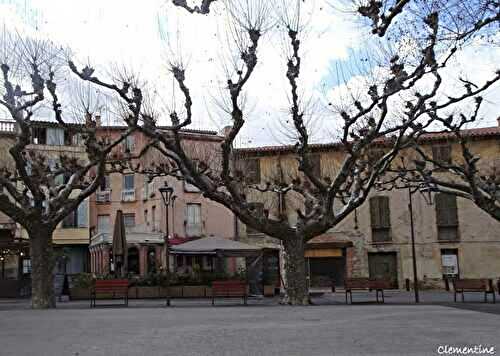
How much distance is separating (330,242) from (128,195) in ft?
53.2

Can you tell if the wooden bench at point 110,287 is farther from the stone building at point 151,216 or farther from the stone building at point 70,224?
the stone building at point 70,224

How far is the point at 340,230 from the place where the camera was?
124ft

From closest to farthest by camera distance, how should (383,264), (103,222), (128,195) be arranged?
(383,264), (128,195), (103,222)

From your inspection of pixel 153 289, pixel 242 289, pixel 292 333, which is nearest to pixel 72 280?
pixel 153 289

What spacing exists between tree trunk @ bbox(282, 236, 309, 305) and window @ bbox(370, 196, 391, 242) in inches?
770

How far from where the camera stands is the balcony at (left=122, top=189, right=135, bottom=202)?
45109 millimetres

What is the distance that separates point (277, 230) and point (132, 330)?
827cm

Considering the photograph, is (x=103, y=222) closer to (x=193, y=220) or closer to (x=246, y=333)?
(x=193, y=220)

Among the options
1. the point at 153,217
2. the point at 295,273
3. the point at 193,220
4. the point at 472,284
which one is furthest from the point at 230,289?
the point at 153,217

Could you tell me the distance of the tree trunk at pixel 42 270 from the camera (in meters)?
17.8

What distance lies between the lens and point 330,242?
37.1m

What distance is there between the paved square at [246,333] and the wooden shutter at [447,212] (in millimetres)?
23305

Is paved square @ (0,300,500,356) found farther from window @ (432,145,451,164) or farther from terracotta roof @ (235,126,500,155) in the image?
window @ (432,145,451,164)

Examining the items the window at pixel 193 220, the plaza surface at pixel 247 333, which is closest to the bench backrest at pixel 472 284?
the plaza surface at pixel 247 333
